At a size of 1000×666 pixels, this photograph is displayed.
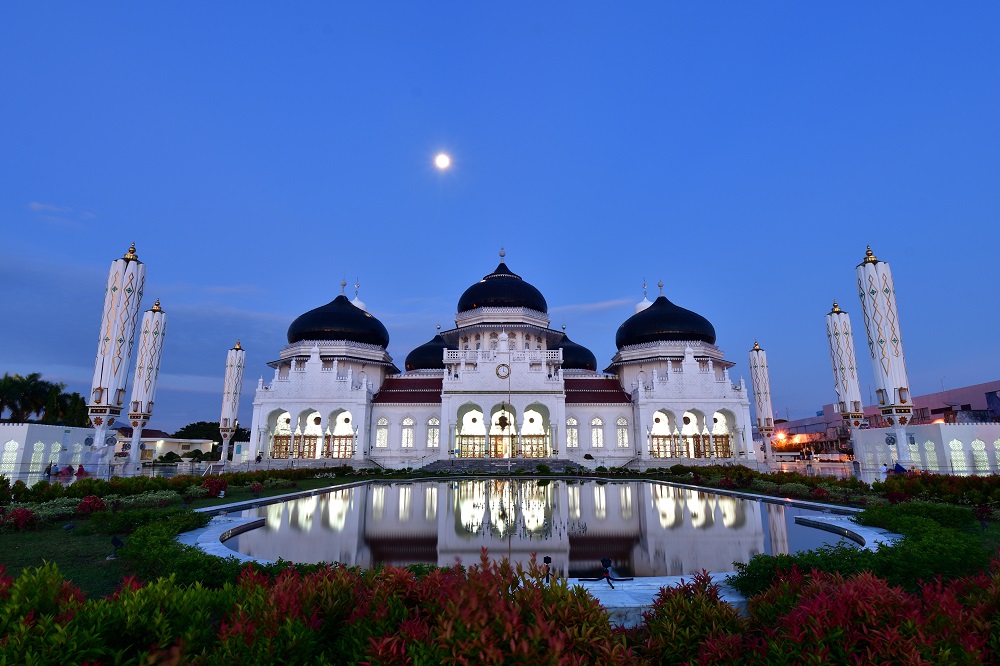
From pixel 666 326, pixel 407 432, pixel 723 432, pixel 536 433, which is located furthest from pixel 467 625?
pixel 666 326

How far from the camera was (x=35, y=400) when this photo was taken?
48.6 metres

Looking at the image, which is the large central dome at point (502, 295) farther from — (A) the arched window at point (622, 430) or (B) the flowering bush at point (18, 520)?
(B) the flowering bush at point (18, 520)

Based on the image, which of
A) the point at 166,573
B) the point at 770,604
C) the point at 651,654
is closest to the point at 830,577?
the point at 770,604

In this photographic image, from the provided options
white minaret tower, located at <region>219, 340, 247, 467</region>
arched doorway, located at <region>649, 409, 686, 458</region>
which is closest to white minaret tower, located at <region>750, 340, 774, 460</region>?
arched doorway, located at <region>649, 409, 686, 458</region>

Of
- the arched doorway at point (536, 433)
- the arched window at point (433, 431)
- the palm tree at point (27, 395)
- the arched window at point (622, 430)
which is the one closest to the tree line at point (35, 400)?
the palm tree at point (27, 395)

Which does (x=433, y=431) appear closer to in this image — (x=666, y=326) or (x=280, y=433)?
(x=280, y=433)

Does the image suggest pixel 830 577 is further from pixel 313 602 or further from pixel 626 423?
pixel 626 423

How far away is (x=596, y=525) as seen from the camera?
12.9 meters

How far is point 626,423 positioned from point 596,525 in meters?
32.2

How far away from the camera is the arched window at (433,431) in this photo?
144 feet

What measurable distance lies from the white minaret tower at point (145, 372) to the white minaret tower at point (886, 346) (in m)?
42.1

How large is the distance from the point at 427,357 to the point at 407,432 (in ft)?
42.5

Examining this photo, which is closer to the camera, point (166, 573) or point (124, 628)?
point (124, 628)

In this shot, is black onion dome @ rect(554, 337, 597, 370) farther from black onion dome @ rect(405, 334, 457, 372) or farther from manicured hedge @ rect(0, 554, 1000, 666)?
manicured hedge @ rect(0, 554, 1000, 666)
